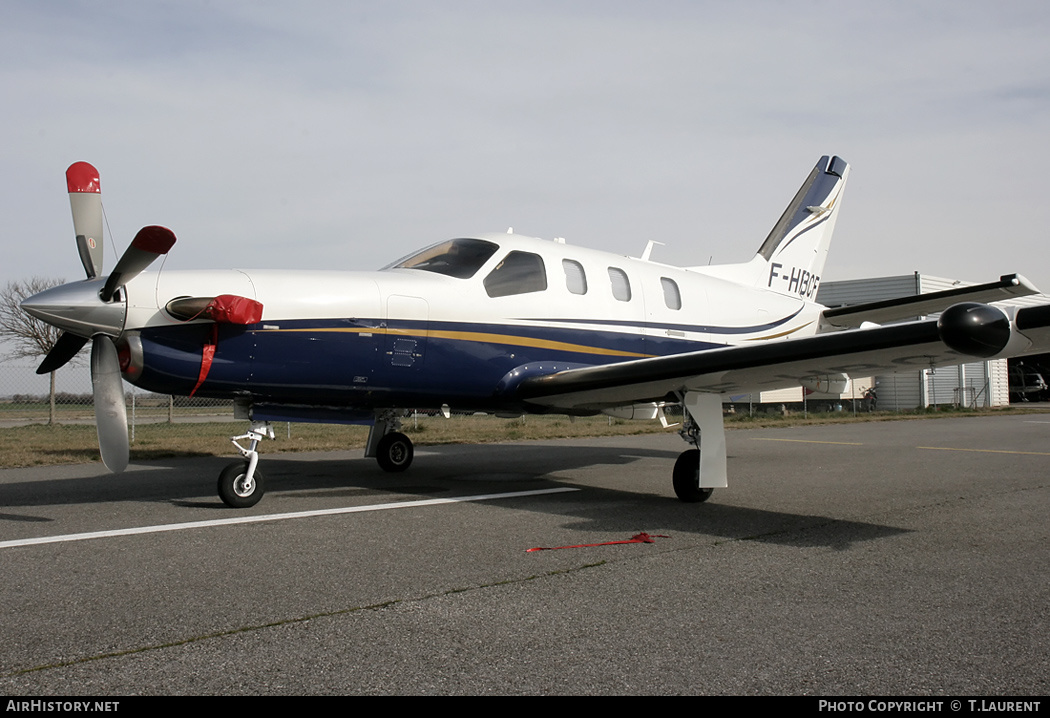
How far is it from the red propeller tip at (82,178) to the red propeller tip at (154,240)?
133 centimetres

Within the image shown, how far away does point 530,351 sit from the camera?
7.91 meters

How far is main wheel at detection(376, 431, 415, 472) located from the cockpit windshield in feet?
9.18

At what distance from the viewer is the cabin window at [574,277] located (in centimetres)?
834

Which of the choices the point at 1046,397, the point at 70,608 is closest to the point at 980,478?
the point at 70,608

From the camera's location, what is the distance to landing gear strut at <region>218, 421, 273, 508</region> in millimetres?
6727

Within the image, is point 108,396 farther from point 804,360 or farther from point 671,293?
point 671,293

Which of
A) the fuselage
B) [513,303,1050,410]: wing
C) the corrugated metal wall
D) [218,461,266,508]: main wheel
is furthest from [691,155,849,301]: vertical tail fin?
the corrugated metal wall

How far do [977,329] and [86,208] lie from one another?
7.00 metres

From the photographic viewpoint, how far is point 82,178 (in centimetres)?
657

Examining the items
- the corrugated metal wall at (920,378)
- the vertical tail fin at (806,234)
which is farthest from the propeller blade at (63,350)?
the corrugated metal wall at (920,378)

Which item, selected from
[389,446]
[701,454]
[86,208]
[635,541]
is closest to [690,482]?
[701,454]

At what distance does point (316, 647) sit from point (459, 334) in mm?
4392

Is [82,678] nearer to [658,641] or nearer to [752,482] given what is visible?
[658,641]

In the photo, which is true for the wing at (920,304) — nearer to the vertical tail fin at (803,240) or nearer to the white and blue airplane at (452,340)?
the white and blue airplane at (452,340)
